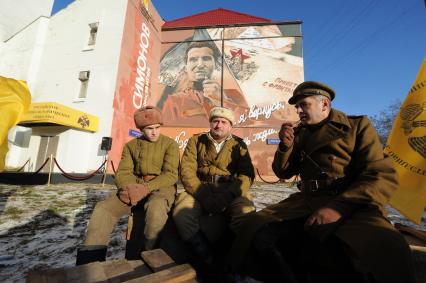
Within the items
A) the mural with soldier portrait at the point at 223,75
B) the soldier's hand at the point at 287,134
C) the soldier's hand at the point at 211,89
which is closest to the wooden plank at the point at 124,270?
the soldier's hand at the point at 287,134

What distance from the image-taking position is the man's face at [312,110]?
2.18 meters

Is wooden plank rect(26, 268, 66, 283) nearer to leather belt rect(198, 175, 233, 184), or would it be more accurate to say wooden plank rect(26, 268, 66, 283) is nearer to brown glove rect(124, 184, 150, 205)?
brown glove rect(124, 184, 150, 205)

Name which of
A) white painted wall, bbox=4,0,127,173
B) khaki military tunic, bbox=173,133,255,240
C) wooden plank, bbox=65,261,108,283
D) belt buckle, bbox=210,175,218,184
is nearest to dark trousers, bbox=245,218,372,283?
khaki military tunic, bbox=173,133,255,240

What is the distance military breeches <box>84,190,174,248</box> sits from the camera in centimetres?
228

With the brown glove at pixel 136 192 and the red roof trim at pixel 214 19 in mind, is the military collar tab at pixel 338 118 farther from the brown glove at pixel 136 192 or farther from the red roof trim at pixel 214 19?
the red roof trim at pixel 214 19

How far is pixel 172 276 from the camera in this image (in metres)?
1.36

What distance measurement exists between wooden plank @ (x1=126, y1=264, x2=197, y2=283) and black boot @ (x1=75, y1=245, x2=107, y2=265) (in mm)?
1126

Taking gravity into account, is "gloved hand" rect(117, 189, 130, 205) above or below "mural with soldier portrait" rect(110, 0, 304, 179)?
below

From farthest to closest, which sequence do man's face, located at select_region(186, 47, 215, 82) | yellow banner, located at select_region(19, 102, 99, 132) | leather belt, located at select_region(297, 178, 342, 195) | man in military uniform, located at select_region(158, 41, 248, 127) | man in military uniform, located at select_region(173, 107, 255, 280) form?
1. man's face, located at select_region(186, 47, 215, 82)
2. man in military uniform, located at select_region(158, 41, 248, 127)
3. yellow banner, located at select_region(19, 102, 99, 132)
4. man in military uniform, located at select_region(173, 107, 255, 280)
5. leather belt, located at select_region(297, 178, 342, 195)

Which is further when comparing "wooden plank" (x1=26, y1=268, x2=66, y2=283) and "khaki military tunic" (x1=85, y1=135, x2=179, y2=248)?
"khaki military tunic" (x1=85, y1=135, x2=179, y2=248)

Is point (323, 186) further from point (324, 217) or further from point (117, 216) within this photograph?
point (117, 216)
